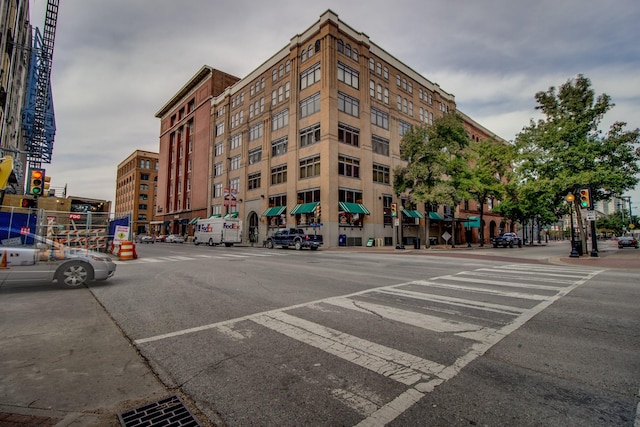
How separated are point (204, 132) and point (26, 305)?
5381 cm

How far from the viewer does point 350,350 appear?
150 inches

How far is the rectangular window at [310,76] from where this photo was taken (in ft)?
114

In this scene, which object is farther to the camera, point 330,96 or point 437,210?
point 437,210

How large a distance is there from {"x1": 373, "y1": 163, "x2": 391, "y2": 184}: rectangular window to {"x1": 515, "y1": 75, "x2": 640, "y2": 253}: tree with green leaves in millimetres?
15780

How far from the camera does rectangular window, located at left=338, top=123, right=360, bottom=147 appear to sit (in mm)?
33906

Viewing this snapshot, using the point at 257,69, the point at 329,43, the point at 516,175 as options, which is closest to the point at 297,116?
the point at 329,43

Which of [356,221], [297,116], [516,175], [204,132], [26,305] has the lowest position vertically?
[26,305]

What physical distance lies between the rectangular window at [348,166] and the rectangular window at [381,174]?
9.40 feet

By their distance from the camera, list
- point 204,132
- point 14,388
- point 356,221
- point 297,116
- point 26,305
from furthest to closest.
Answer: point 204,132 < point 297,116 < point 356,221 < point 26,305 < point 14,388

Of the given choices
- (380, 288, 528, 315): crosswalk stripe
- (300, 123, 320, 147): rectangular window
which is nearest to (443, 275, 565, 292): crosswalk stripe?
(380, 288, 528, 315): crosswalk stripe

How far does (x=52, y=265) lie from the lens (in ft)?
25.7

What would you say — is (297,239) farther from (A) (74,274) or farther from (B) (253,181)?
(A) (74,274)

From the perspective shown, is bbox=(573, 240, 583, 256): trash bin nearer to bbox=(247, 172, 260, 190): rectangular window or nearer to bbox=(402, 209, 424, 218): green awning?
bbox=(402, 209, 424, 218): green awning

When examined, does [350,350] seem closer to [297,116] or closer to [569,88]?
[569,88]
